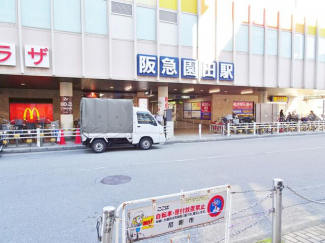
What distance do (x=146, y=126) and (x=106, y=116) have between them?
6.82 ft

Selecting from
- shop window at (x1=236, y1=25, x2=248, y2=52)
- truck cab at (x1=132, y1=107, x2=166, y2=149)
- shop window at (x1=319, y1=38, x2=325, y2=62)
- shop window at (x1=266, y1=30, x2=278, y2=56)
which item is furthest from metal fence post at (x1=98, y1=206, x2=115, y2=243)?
shop window at (x1=319, y1=38, x2=325, y2=62)

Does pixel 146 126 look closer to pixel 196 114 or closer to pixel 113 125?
pixel 113 125

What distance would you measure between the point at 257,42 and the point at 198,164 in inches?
558

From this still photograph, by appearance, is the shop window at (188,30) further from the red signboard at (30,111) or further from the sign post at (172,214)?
the sign post at (172,214)

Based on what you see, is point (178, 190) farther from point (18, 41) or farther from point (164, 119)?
point (18, 41)

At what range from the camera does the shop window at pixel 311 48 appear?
66.4ft

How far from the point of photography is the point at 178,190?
5578mm

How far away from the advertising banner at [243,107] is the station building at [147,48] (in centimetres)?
528

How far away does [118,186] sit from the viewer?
5.92 m

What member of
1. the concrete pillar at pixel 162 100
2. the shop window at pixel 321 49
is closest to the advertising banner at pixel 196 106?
the concrete pillar at pixel 162 100

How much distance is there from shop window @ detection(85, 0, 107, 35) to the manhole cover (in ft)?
33.1

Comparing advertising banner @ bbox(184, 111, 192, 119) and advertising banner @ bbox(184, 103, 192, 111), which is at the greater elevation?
advertising banner @ bbox(184, 103, 192, 111)

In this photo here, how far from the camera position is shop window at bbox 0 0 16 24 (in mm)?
11859

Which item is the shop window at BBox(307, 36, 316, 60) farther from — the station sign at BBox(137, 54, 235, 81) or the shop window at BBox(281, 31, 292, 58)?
the station sign at BBox(137, 54, 235, 81)
